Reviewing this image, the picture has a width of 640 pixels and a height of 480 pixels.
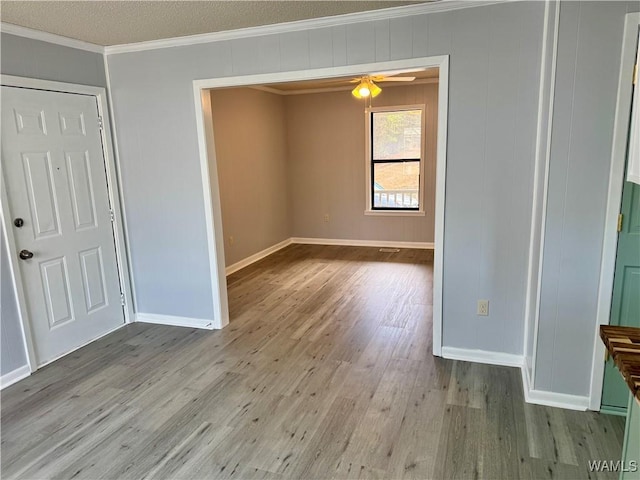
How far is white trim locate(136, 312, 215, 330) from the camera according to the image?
3.96m

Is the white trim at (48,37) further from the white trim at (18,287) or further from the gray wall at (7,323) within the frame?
the gray wall at (7,323)

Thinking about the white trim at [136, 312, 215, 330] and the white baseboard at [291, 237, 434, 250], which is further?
the white baseboard at [291, 237, 434, 250]

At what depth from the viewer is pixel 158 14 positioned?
285 centimetres

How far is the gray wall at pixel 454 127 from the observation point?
2.77 metres

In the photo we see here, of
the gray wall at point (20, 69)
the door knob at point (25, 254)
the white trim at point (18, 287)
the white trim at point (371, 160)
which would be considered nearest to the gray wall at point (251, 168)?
the white trim at point (371, 160)

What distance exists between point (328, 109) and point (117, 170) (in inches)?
156

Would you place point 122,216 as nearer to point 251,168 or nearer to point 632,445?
point 251,168

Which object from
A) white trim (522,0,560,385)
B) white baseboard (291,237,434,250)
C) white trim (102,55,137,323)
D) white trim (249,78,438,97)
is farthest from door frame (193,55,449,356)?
white baseboard (291,237,434,250)

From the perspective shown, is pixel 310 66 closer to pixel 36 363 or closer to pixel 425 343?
pixel 425 343

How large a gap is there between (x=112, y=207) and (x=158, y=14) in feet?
5.89

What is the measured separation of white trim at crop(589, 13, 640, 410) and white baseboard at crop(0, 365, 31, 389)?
383 centimetres

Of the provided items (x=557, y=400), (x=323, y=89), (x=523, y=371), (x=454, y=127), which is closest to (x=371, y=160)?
(x=323, y=89)

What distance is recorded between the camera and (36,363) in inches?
128

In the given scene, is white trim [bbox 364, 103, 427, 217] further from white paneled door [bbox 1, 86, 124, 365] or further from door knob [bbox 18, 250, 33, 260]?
door knob [bbox 18, 250, 33, 260]
